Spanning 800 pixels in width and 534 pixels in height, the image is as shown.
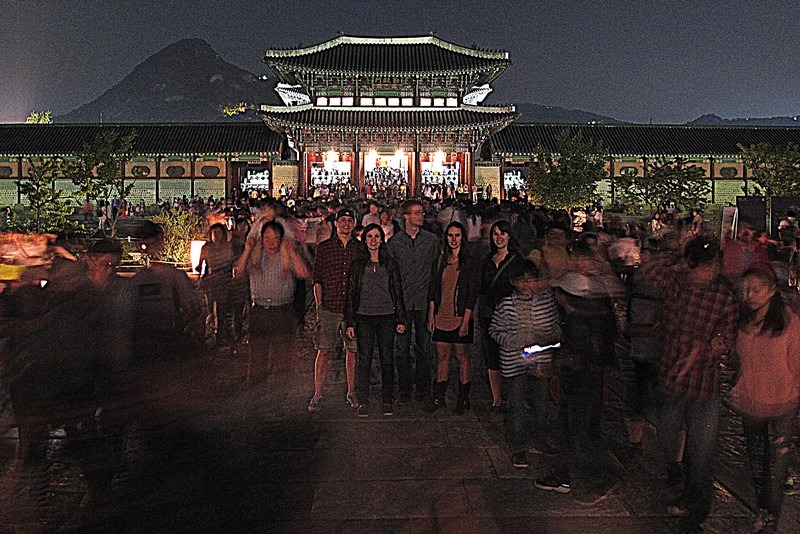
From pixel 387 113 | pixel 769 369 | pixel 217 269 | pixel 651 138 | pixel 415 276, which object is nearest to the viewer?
pixel 769 369

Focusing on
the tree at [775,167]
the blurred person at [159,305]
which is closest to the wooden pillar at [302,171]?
the tree at [775,167]

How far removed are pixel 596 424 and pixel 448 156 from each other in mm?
33858

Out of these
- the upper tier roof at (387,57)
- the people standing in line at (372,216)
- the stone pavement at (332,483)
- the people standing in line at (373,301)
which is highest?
the upper tier roof at (387,57)

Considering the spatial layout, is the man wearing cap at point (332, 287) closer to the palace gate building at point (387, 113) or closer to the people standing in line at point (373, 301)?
the people standing in line at point (373, 301)

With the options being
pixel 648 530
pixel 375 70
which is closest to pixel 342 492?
pixel 648 530

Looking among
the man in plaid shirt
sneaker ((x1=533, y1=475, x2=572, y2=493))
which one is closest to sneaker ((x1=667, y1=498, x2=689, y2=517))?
the man in plaid shirt

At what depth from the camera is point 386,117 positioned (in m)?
37.3

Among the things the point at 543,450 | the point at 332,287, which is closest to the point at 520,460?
the point at 543,450

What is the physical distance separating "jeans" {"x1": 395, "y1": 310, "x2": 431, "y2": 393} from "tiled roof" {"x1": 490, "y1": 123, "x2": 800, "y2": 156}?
106 feet

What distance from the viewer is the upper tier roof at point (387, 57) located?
124 ft

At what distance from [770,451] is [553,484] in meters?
1.49

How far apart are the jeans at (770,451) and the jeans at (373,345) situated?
3.49m

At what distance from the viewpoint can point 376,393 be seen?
9.09m

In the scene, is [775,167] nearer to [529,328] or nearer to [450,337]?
[450,337]
